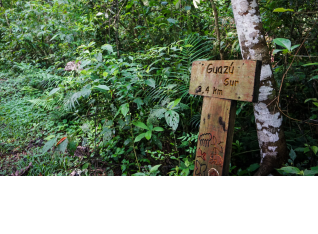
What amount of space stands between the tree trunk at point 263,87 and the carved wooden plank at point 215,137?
48 cm

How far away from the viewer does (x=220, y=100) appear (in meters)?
1.23

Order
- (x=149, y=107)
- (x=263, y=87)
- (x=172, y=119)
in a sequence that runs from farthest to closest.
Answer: (x=149, y=107)
(x=172, y=119)
(x=263, y=87)

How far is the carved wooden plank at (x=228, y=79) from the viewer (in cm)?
109

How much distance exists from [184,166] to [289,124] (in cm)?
120

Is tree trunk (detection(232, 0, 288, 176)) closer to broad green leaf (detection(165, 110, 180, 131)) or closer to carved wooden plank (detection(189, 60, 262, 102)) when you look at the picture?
carved wooden plank (detection(189, 60, 262, 102))

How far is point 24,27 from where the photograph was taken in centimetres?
388

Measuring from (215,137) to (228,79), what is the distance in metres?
0.35

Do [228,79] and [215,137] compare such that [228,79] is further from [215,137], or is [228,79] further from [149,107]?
[149,107]

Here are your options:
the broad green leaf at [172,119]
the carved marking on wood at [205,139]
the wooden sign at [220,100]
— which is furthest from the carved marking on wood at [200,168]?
the broad green leaf at [172,119]

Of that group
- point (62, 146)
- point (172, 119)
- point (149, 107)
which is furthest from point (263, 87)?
point (62, 146)
